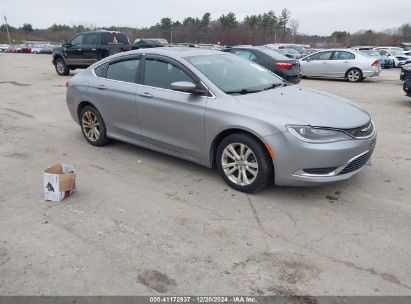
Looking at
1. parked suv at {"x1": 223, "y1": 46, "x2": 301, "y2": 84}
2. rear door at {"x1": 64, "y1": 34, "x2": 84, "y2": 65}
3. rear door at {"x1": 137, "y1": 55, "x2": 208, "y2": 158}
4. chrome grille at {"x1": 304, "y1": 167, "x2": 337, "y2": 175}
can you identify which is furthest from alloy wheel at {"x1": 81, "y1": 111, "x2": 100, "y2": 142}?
rear door at {"x1": 64, "y1": 34, "x2": 84, "y2": 65}

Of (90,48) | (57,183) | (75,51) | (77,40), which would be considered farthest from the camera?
(77,40)

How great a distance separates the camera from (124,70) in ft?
19.1

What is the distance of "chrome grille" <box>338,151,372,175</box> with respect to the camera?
4221 millimetres

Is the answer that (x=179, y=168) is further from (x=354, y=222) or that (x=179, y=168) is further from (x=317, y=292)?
(x=317, y=292)

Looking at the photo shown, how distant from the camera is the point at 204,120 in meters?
4.65

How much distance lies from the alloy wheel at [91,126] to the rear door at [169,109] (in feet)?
3.93

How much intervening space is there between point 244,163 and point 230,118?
1.74 feet

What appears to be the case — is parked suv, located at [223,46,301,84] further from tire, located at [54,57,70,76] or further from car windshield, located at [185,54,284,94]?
tire, located at [54,57,70,76]

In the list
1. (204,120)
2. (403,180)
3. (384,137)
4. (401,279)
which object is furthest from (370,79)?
(401,279)

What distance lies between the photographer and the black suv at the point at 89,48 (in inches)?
671

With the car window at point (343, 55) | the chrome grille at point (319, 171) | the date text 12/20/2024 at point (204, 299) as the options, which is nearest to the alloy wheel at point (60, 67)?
the car window at point (343, 55)

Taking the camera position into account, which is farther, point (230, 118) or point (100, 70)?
point (100, 70)

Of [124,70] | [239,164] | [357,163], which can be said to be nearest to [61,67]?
[124,70]

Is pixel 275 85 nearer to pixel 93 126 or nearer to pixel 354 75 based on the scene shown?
pixel 93 126
